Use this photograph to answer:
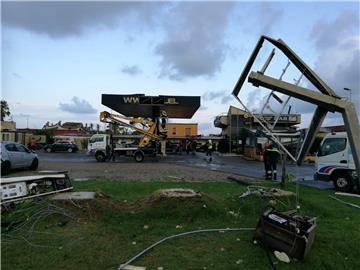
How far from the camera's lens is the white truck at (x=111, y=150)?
28234 mm

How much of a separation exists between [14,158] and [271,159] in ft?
42.5

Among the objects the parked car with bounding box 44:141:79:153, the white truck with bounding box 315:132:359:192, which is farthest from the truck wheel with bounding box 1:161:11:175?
the parked car with bounding box 44:141:79:153

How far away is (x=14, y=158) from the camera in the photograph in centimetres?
1772

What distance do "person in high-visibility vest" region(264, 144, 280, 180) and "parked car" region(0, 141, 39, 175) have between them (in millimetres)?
12369

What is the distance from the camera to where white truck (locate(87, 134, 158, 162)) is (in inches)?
1112

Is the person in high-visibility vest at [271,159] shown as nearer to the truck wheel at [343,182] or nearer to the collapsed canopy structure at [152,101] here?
the truck wheel at [343,182]

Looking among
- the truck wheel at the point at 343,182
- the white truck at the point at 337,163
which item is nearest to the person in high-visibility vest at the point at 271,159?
the white truck at the point at 337,163

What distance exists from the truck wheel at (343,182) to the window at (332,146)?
3.32 feet

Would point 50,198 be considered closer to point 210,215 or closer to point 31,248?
point 31,248

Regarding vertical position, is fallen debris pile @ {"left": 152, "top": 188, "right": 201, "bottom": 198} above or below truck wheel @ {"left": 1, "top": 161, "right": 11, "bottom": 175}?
above

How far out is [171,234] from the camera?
5859 mm

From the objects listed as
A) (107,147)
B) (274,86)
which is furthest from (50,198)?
(107,147)

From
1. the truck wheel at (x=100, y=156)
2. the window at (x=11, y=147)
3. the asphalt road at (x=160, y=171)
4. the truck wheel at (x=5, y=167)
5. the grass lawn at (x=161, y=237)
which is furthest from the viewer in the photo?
the truck wheel at (x=100, y=156)

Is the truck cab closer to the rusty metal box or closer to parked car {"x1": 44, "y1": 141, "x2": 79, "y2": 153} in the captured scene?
parked car {"x1": 44, "y1": 141, "x2": 79, "y2": 153}
